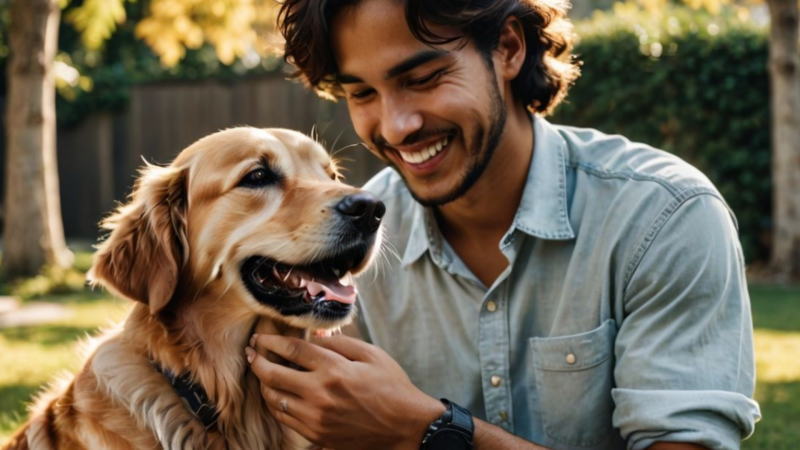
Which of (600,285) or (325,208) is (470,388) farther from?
(325,208)

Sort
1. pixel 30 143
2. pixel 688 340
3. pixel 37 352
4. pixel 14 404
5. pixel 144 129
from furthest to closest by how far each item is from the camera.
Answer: pixel 144 129, pixel 30 143, pixel 37 352, pixel 14 404, pixel 688 340

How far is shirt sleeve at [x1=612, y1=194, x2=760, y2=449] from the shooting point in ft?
7.74

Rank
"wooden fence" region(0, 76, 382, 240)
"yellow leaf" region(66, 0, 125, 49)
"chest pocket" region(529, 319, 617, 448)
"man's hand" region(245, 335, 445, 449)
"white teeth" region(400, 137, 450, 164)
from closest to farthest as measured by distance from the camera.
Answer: "man's hand" region(245, 335, 445, 449)
"chest pocket" region(529, 319, 617, 448)
"white teeth" region(400, 137, 450, 164)
"yellow leaf" region(66, 0, 125, 49)
"wooden fence" region(0, 76, 382, 240)

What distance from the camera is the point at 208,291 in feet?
8.93

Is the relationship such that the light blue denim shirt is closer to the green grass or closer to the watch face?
the watch face

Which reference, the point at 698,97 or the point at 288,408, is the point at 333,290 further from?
the point at 698,97

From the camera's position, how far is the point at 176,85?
44.8 ft

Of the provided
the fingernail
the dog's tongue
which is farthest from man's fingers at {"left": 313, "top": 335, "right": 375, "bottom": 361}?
the fingernail

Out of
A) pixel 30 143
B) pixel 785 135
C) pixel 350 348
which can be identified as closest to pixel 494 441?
pixel 350 348

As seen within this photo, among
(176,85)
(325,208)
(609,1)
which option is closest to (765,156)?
(325,208)

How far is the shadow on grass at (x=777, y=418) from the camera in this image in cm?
364

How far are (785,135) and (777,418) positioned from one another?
15.5 feet

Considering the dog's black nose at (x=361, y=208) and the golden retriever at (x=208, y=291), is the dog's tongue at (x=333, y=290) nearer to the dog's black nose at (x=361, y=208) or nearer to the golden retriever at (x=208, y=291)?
the golden retriever at (x=208, y=291)

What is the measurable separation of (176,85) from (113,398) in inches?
462
